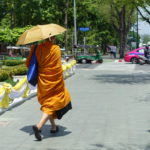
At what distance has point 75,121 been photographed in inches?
343

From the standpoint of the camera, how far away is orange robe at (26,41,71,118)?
7.07 metres

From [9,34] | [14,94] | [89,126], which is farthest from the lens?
[9,34]

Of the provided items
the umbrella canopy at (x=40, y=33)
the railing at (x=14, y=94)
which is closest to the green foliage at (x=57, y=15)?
the railing at (x=14, y=94)

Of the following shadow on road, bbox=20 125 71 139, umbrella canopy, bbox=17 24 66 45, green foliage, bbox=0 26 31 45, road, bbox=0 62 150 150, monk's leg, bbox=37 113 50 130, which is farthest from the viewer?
green foliage, bbox=0 26 31 45

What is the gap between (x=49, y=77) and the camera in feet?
23.3

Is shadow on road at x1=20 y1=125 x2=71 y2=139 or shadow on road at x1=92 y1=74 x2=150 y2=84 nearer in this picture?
shadow on road at x1=20 y1=125 x2=71 y2=139

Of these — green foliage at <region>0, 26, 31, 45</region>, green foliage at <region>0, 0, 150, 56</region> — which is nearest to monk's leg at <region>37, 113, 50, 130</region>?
green foliage at <region>0, 0, 150, 56</region>

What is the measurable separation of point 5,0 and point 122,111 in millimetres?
42703

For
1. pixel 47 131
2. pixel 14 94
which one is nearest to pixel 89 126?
pixel 47 131

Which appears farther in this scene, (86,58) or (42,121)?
Result: (86,58)

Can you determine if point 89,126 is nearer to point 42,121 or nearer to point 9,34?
point 42,121

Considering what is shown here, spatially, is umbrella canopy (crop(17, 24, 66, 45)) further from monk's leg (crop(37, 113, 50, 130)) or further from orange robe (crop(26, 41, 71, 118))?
monk's leg (crop(37, 113, 50, 130))

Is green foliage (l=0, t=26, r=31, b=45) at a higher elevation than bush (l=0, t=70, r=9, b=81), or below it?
higher

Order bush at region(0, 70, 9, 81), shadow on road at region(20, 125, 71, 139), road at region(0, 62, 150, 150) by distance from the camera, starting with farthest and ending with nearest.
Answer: bush at region(0, 70, 9, 81)
shadow on road at region(20, 125, 71, 139)
road at region(0, 62, 150, 150)
